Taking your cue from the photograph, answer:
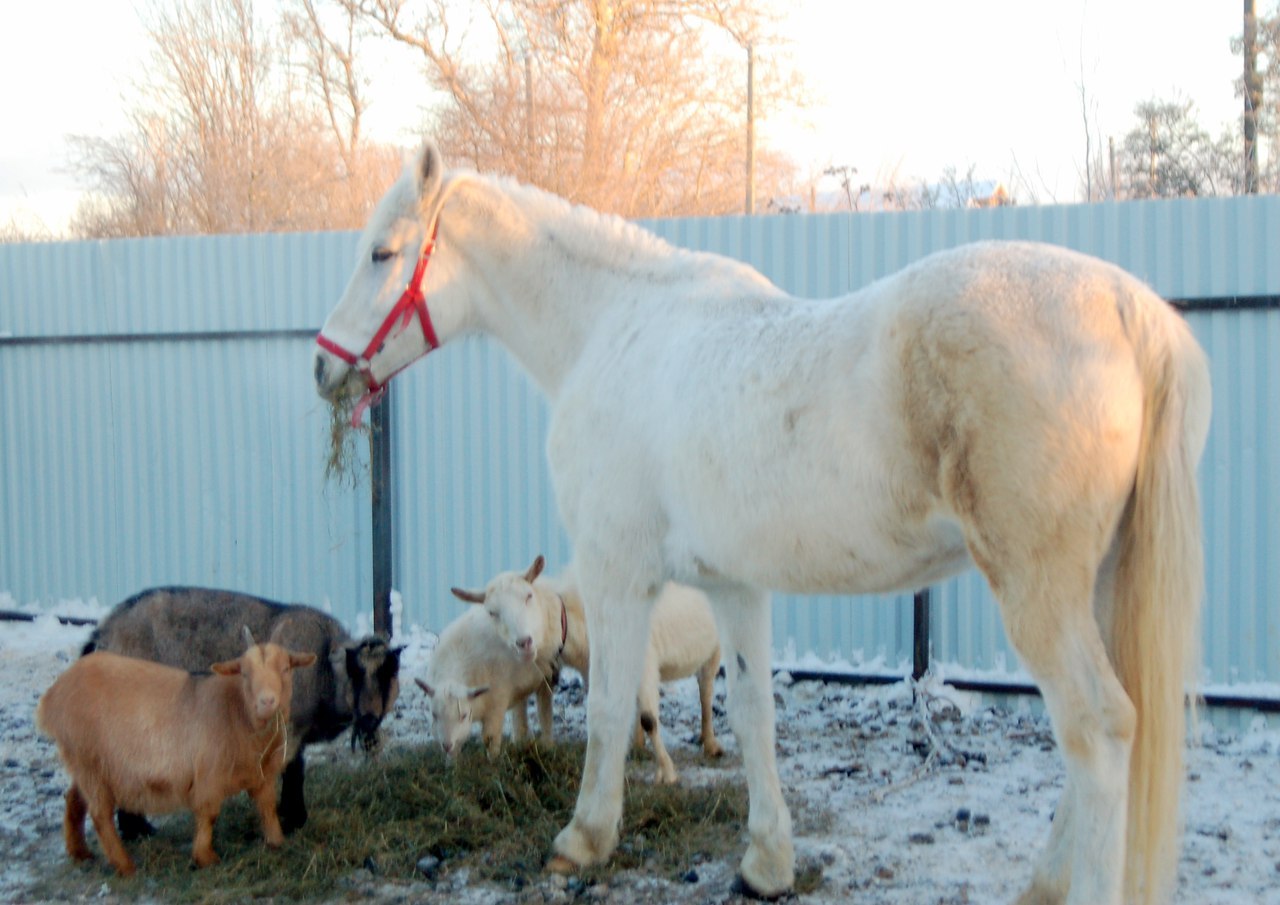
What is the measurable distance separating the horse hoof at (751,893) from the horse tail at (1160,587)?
1244 millimetres

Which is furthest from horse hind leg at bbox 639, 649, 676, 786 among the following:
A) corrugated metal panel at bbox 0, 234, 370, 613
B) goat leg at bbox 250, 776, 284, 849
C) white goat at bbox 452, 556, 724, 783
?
corrugated metal panel at bbox 0, 234, 370, 613

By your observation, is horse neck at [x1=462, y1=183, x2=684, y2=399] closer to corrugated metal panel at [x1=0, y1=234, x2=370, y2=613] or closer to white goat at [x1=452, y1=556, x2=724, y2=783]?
white goat at [x1=452, y1=556, x2=724, y2=783]

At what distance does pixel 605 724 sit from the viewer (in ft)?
13.4

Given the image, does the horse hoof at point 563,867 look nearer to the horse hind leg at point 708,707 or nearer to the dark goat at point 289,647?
the dark goat at point 289,647

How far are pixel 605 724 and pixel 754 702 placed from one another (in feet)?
1.76

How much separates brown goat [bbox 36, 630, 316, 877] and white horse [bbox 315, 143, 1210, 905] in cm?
122

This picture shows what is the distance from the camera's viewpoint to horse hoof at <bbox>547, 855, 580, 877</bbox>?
13.4ft

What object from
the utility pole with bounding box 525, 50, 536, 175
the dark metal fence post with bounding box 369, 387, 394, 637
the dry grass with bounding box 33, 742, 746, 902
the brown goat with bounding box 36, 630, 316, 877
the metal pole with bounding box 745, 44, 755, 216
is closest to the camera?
the dry grass with bounding box 33, 742, 746, 902

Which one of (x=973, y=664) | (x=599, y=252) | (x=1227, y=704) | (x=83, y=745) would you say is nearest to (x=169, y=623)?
(x=83, y=745)

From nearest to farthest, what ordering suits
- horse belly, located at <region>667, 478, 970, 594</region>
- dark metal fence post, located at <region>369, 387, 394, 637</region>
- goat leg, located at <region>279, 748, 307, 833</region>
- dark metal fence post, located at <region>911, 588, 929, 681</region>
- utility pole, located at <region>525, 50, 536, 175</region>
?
horse belly, located at <region>667, 478, 970, 594</region> → goat leg, located at <region>279, 748, 307, 833</region> → dark metal fence post, located at <region>911, 588, 929, 681</region> → dark metal fence post, located at <region>369, 387, 394, 637</region> → utility pole, located at <region>525, 50, 536, 175</region>

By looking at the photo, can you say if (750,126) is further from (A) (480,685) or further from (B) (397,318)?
(B) (397,318)

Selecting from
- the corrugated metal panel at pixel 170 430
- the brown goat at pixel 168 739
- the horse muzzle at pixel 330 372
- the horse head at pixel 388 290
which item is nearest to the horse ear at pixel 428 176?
the horse head at pixel 388 290

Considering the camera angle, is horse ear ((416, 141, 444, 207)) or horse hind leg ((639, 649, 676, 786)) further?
horse hind leg ((639, 649, 676, 786))

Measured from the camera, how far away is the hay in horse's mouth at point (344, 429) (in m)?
4.45
